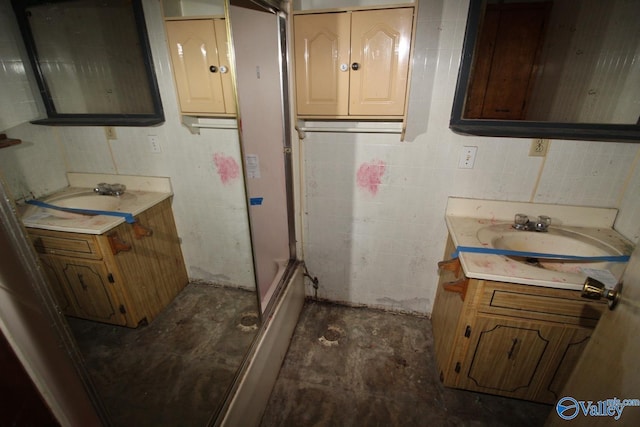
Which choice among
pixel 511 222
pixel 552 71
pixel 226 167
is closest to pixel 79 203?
pixel 226 167

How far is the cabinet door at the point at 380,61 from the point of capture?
1.21 meters

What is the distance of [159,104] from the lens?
49.6 inches

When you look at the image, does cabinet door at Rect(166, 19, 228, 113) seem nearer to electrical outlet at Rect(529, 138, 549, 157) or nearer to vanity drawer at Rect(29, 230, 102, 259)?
vanity drawer at Rect(29, 230, 102, 259)

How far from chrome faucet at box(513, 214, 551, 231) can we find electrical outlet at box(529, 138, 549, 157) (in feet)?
1.07

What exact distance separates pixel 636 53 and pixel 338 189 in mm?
1533

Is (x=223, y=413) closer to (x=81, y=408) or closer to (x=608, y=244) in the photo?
(x=81, y=408)

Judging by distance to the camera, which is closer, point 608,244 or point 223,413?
point 223,413

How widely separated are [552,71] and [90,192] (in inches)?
96.5

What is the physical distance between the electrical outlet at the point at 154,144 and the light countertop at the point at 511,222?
1518 millimetres

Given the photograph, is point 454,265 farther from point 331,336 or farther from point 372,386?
point 331,336

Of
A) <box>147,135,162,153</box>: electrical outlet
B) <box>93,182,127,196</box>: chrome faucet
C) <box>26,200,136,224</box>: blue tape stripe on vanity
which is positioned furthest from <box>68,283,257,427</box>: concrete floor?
<box>147,135,162,153</box>: electrical outlet

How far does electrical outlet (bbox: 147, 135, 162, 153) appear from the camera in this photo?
1263mm

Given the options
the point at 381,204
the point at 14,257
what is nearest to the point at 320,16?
the point at 381,204

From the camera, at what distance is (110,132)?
1.05 metres
